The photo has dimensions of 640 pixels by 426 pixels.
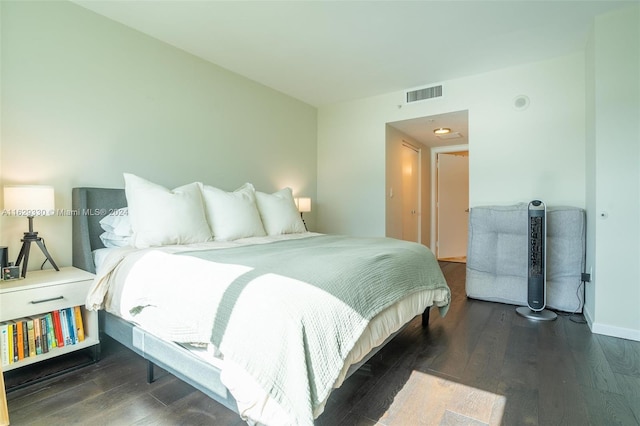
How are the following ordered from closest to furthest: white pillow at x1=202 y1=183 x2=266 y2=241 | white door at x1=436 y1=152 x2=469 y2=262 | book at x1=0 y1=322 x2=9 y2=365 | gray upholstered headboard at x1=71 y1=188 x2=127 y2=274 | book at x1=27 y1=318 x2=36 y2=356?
book at x1=0 y1=322 x2=9 y2=365 → book at x1=27 y1=318 x2=36 y2=356 → gray upholstered headboard at x1=71 y1=188 x2=127 y2=274 → white pillow at x1=202 y1=183 x2=266 y2=241 → white door at x1=436 y1=152 x2=469 y2=262

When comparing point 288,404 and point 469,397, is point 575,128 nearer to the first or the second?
point 469,397

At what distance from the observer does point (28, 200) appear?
198cm

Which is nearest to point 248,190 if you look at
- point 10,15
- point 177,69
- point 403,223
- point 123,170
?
point 123,170

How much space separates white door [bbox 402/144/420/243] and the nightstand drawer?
426 cm

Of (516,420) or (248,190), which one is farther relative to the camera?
(248,190)

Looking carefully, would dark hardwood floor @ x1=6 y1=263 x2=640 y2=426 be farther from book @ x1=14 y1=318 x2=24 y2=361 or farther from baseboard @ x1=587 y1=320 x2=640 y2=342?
book @ x1=14 y1=318 x2=24 y2=361

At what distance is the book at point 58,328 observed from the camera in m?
1.93

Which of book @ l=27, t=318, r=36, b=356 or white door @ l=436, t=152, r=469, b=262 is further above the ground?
white door @ l=436, t=152, r=469, b=262

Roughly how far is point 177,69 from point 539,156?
379 cm

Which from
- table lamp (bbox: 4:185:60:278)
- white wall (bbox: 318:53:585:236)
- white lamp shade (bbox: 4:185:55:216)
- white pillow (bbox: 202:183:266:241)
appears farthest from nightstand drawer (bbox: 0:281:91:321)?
white wall (bbox: 318:53:585:236)

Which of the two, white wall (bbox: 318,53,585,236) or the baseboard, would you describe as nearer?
the baseboard

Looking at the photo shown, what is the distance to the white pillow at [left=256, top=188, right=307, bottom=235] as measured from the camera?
3.11 m

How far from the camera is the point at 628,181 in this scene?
7.98 ft

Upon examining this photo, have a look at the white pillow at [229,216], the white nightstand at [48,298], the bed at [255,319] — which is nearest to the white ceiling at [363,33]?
the white pillow at [229,216]
